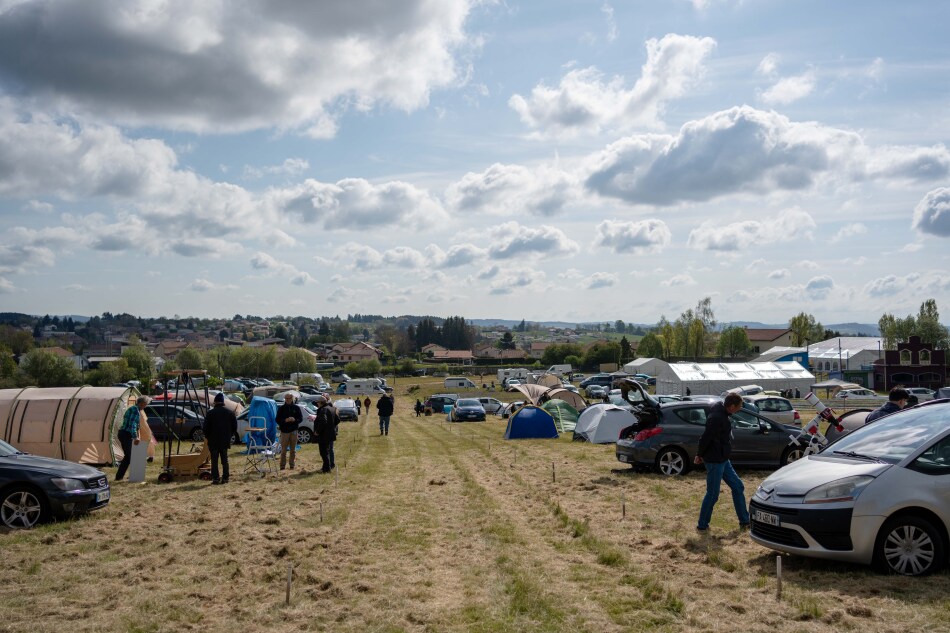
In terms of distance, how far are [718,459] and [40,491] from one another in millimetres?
9771

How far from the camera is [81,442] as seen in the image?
58.7 feet

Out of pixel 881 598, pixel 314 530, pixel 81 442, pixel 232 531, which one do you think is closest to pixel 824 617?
pixel 881 598

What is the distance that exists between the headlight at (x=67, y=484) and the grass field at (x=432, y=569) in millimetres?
526

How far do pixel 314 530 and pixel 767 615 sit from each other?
6037 millimetres

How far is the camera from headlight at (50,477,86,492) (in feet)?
36.1

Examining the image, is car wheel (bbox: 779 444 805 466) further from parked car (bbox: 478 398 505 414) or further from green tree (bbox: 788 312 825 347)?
green tree (bbox: 788 312 825 347)

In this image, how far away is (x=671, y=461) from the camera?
15203 mm

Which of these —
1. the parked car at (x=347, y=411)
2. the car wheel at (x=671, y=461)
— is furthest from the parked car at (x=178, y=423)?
the car wheel at (x=671, y=461)

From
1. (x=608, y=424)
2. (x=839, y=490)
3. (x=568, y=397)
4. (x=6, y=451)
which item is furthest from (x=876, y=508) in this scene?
(x=568, y=397)

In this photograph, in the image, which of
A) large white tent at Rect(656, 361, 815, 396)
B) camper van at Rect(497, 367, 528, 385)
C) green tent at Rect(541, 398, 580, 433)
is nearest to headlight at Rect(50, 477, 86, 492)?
green tent at Rect(541, 398, 580, 433)

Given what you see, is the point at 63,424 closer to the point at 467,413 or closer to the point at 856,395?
the point at 467,413

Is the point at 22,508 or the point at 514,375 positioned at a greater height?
the point at 22,508

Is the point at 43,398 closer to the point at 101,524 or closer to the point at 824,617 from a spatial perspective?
the point at 101,524

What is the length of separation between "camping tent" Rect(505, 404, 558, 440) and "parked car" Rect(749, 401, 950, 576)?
18.7 meters
